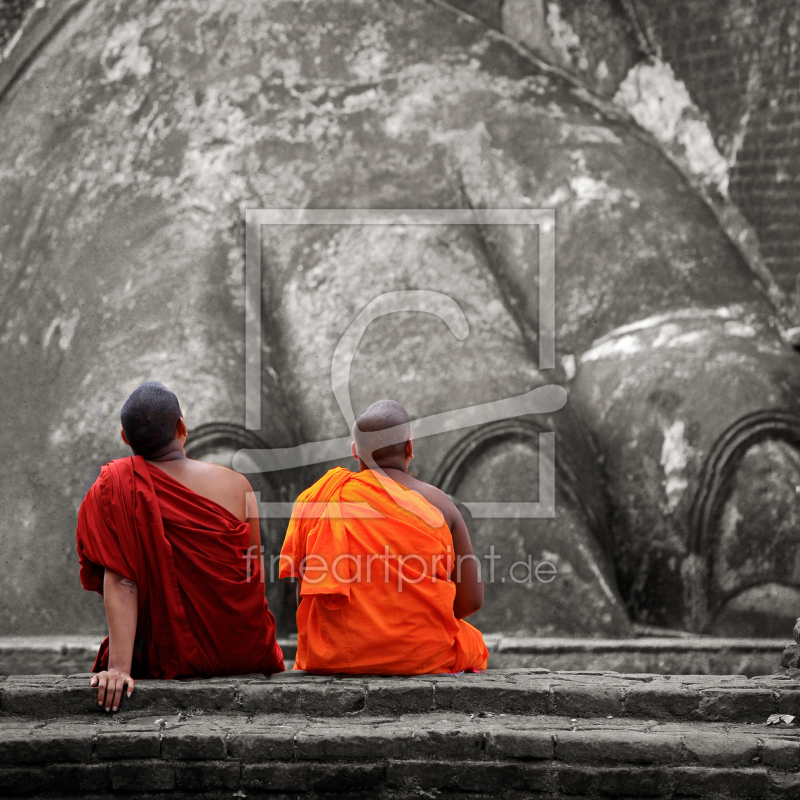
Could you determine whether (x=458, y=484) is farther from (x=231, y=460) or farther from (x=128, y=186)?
(x=128, y=186)

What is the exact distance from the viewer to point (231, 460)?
16.1 ft

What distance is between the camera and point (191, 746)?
2.44 metres

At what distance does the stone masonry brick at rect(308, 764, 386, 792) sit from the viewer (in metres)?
2.43

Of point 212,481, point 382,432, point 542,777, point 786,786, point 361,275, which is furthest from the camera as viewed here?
point 361,275

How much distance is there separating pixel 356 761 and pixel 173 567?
2.37 feet

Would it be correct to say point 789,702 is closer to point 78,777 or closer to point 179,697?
point 179,697

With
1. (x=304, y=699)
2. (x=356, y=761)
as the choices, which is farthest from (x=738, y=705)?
(x=304, y=699)

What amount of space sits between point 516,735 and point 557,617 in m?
2.43

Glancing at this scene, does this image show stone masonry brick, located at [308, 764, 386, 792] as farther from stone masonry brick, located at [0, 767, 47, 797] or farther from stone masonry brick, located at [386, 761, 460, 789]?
stone masonry brick, located at [0, 767, 47, 797]

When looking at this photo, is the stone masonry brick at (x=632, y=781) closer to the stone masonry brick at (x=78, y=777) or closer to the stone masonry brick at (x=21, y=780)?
the stone masonry brick at (x=78, y=777)

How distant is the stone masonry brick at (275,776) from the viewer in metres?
2.43

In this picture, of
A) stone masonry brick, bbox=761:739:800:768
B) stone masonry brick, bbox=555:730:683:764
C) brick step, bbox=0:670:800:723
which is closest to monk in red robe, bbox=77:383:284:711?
brick step, bbox=0:670:800:723

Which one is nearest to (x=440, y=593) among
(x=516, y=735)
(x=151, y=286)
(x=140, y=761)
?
(x=516, y=735)

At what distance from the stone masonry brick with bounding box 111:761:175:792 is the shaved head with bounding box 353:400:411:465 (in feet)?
3.45
